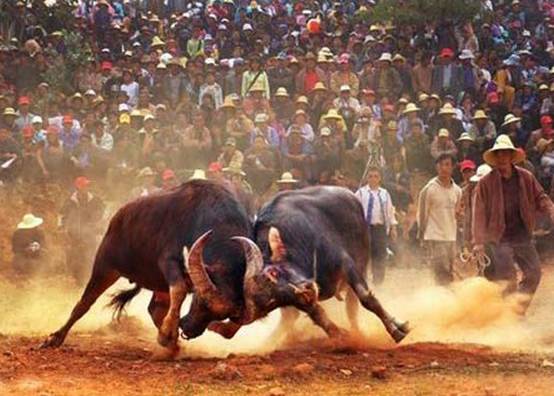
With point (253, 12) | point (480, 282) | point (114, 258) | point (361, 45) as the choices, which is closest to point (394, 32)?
point (361, 45)

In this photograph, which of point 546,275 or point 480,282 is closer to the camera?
point 480,282

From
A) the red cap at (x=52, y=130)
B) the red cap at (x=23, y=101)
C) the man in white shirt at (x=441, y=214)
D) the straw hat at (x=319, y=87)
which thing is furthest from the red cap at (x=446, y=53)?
the red cap at (x=23, y=101)

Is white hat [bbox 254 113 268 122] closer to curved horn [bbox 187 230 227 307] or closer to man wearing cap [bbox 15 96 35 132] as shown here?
man wearing cap [bbox 15 96 35 132]

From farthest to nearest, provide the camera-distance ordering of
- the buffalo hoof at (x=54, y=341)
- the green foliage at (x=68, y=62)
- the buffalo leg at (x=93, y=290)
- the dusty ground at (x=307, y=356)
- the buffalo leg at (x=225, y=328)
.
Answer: the green foliage at (x=68, y=62) → the buffalo leg at (x=93, y=290) → the buffalo hoof at (x=54, y=341) → the buffalo leg at (x=225, y=328) → the dusty ground at (x=307, y=356)

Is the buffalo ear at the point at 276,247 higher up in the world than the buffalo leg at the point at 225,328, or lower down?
higher up

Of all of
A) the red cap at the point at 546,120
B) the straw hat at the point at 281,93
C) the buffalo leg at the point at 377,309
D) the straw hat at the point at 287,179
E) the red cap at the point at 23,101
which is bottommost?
the buffalo leg at the point at 377,309

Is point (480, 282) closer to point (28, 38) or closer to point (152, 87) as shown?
point (152, 87)

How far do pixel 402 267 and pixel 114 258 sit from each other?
6.86 metres

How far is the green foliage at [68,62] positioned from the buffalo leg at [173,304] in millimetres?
11431

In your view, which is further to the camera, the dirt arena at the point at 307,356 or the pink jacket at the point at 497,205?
the pink jacket at the point at 497,205

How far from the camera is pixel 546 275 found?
52.5 feet

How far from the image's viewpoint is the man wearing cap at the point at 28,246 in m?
16.1

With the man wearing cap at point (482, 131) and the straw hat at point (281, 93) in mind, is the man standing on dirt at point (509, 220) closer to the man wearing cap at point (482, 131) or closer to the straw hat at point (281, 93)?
the man wearing cap at point (482, 131)

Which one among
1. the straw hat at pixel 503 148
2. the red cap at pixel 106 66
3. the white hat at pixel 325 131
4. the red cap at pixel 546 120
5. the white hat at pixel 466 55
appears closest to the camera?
the straw hat at pixel 503 148
